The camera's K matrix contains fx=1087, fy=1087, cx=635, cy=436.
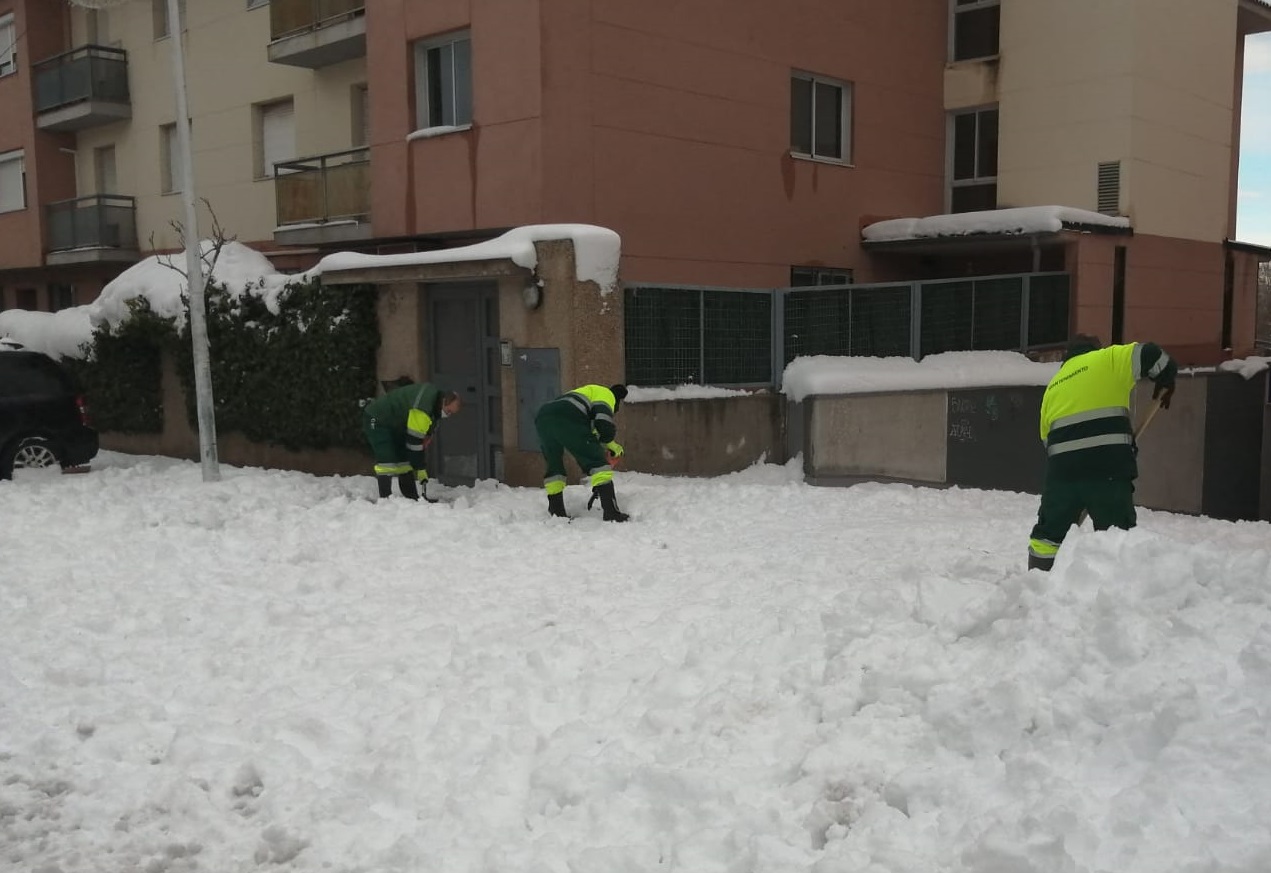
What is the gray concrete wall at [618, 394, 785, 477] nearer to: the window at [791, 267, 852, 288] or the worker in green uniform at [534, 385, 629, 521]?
the worker in green uniform at [534, 385, 629, 521]

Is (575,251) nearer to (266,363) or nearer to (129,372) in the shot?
(266,363)

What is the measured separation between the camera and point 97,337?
54.0ft

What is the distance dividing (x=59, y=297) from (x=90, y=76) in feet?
19.1

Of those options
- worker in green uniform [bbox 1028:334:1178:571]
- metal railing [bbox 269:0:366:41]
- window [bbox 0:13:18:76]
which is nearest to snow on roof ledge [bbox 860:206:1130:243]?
metal railing [bbox 269:0:366:41]

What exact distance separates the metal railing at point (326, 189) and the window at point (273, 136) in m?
1.47

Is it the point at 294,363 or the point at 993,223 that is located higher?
the point at 993,223

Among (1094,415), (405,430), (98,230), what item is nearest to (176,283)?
(405,430)

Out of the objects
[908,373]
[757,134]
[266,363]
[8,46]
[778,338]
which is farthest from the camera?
[8,46]

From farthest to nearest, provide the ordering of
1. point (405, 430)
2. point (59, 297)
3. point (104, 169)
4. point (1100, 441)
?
point (59, 297) → point (104, 169) → point (405, 430) → point (1100, 441)

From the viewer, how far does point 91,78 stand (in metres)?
22.3

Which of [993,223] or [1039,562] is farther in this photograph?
[993,223]

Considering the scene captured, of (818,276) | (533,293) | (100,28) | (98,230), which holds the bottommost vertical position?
(533,293)

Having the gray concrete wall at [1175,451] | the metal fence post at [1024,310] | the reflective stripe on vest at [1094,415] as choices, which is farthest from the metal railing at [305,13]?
the reflective stripe on vest at [1094,415]

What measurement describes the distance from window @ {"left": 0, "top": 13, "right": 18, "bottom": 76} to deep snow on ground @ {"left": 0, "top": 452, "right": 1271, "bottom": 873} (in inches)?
879
